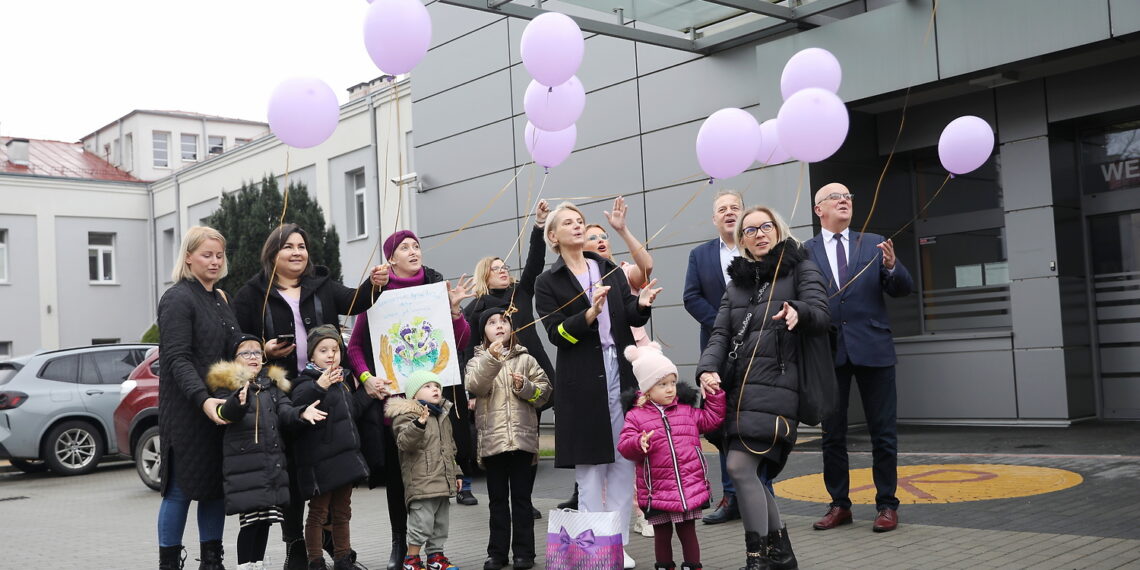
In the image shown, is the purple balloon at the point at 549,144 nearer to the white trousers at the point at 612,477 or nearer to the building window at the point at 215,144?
the white trousers at the point at 612,477

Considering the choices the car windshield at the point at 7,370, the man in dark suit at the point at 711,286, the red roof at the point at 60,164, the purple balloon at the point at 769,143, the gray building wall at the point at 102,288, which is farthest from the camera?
the red roof at the point at 60,164

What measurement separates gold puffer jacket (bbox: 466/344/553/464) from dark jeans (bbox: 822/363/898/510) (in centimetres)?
167

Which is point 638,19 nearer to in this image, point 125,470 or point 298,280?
point 298,280

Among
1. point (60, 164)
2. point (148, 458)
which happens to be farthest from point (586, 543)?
point (60, 164)

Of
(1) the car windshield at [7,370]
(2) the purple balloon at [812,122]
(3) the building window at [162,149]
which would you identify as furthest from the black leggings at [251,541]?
(3) the building window at [162,149]

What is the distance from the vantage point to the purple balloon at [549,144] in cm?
699

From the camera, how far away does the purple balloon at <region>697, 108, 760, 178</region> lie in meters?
6.09

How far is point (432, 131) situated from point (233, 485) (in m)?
12.2

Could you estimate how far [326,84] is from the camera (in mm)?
5742

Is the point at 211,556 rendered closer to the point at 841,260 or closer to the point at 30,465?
the point at 841,260

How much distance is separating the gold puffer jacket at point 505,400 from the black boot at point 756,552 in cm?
133

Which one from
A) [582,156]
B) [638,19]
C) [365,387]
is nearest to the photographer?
[365,387]

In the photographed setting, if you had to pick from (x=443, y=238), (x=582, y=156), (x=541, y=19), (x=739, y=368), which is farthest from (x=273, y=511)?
(x=443, y=238)

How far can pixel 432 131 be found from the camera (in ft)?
54.9
